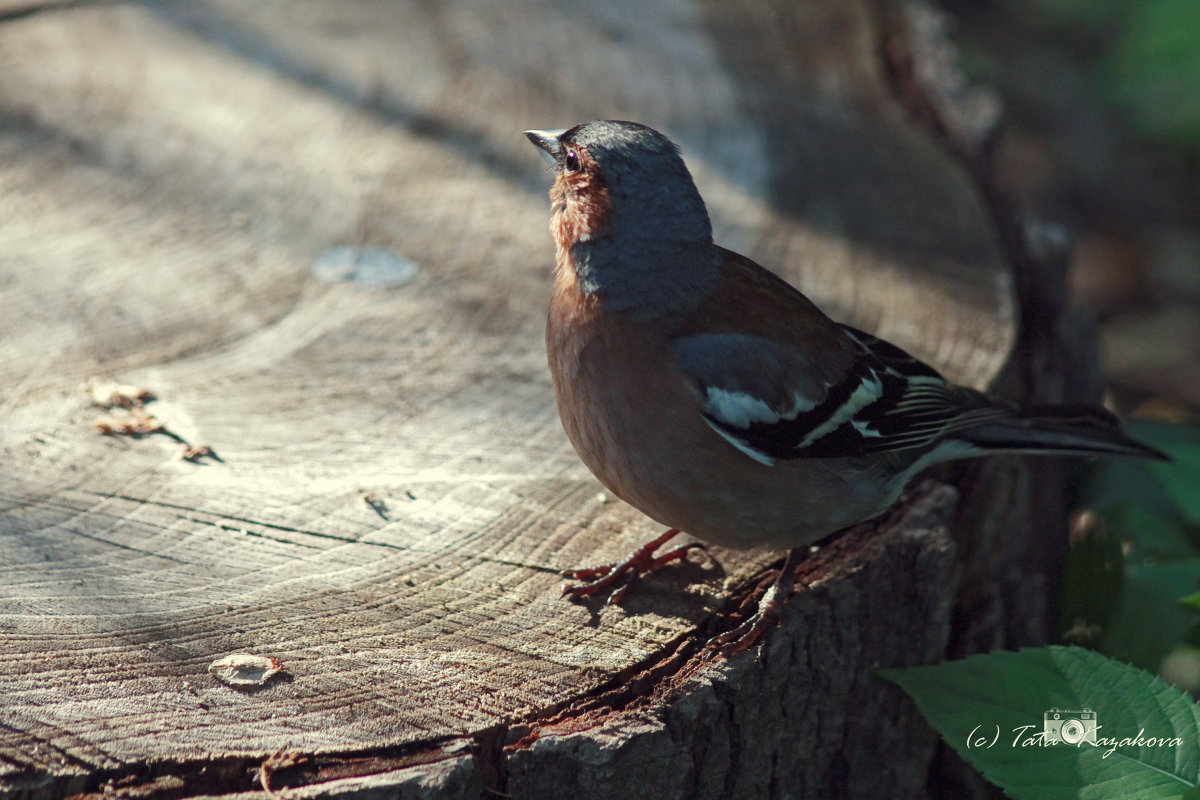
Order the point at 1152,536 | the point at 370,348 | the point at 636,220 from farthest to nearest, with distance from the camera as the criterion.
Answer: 1. the point at 1152,536
2. the point at 370,348
3. the point at 636,220

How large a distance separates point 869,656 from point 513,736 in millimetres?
1203

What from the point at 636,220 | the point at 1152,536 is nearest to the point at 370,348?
the point at 636,220

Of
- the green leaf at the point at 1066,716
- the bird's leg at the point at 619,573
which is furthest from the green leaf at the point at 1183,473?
the bird's leg at the point at 619,573

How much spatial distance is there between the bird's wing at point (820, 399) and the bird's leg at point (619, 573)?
1.33 ft

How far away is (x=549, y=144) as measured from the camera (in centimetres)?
349

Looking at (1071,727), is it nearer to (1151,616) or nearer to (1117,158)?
(1151,616)

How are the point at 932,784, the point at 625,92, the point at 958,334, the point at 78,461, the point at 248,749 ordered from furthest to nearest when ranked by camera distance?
the point at 625,92 < the point at 958,334 < the point at 932,784 < the point at 78,461 < the point at 248,749

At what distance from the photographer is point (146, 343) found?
12.3 ft

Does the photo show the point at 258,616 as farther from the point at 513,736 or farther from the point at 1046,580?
the point at 1046,580

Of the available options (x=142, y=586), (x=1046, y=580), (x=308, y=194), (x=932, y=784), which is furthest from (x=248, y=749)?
(x=1046, y=580)

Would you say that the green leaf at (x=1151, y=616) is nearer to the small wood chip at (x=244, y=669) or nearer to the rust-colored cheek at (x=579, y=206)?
the rust-colored cheek at (x=579, y=206)

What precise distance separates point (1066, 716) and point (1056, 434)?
1.13 metres

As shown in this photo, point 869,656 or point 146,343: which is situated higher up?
point 146,343

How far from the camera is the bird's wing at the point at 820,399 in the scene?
10.1 ft
